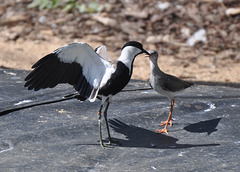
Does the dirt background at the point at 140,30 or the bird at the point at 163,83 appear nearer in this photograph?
the bird at the point at 163,83

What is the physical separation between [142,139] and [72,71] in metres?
0.80

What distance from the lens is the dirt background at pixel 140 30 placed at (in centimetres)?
820

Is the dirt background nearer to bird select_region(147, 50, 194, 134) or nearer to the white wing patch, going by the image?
bird select_region(147, 50, 194, 134)

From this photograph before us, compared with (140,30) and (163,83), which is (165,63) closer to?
(140,30)

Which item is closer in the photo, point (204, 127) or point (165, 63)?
point (204, 127)

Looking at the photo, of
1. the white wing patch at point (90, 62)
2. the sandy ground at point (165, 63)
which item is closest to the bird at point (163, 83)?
→ the white wing patch at point (90, 62)

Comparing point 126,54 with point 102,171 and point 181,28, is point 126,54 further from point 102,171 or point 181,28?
point 181,28

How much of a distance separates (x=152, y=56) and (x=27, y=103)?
1.26m

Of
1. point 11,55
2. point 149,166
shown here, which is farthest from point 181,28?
point 149,166

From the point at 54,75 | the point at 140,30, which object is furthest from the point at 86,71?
the point at 140,30

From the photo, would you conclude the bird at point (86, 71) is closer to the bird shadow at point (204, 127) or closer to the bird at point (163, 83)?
the bird at point (163, 83)

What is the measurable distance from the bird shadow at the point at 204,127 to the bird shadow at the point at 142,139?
240 millimetres

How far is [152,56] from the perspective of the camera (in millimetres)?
4398

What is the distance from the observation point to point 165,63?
8070mm
